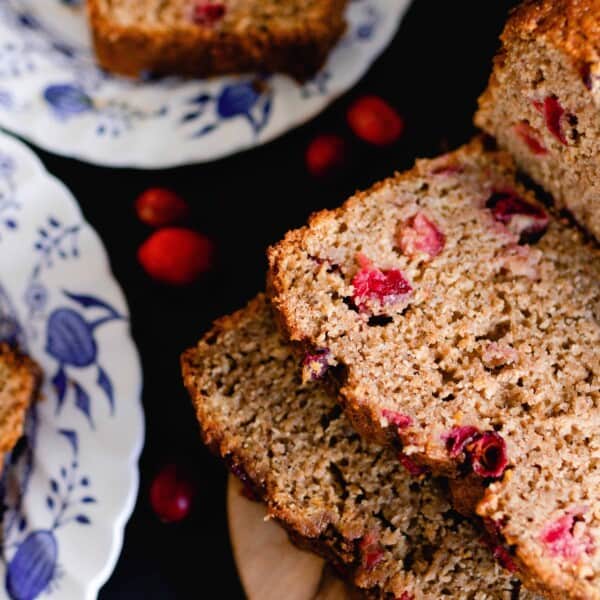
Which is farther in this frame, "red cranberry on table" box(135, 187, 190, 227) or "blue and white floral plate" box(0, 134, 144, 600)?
"red cranberry on table" box(135, 187, 190, 227)

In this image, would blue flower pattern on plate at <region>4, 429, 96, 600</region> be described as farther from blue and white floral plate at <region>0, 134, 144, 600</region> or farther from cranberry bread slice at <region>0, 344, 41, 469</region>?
cranberry bread slice at <region>0, 344, 41, 469</region>

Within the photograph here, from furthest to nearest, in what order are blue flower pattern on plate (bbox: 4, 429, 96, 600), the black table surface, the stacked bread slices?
the black table surface < blue flower pattern on plate (bbox: 4, 429, 96, 600) < the stacked bread slices

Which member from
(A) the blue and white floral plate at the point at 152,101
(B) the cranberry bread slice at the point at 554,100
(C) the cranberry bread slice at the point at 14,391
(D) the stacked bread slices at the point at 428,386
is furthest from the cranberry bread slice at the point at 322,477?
(B) the cranberry bread slice at the point at 554,100

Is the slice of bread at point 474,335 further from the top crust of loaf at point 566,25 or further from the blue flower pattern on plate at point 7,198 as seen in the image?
the blue flower pattern on plate at point 7,198

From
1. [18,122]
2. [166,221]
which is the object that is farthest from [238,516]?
[18,122]

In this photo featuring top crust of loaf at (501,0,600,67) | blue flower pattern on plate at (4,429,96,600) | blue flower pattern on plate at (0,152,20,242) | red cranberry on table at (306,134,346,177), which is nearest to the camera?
top crust of loaf at (501,0,600,67)

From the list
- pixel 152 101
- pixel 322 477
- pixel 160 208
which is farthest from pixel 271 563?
pixel 152 101

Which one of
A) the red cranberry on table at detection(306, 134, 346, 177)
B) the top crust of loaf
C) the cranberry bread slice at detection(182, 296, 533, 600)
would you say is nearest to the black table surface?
the red cranberry on table at detection(306, 134, 346, 177)

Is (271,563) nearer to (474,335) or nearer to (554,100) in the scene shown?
(474,335)
